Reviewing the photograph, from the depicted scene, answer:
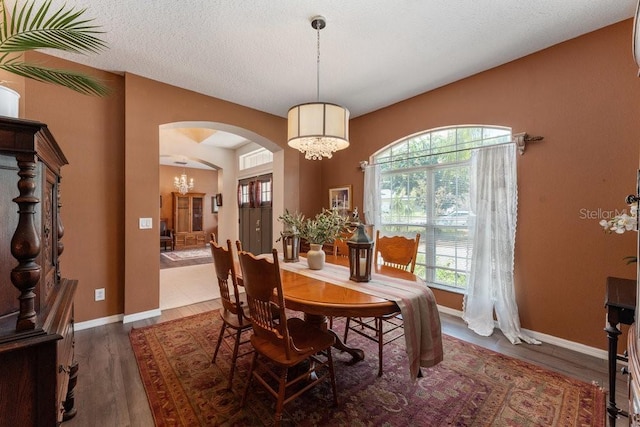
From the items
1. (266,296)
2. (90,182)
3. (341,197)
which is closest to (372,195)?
(341,197)

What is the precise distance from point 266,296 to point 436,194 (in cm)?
275

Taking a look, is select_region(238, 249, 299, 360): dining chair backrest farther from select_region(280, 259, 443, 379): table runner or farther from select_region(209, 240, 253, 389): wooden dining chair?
select_region(280, 259, 443, 379): table runner

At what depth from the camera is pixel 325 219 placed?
2191mm

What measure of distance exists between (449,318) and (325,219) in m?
2.15

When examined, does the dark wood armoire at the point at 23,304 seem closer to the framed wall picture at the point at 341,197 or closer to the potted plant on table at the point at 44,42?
the potted plant on table at the point at 44,42

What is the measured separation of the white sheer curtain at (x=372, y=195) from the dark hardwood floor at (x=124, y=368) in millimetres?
1614

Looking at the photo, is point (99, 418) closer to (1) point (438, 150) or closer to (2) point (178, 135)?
(1) point (438, 150)

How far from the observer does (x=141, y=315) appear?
3152mm

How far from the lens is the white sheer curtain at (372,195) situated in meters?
4.02

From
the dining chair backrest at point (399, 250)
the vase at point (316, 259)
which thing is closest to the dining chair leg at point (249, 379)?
the vase at point (316, 259)

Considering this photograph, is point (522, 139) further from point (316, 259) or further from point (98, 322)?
point (98, 322)

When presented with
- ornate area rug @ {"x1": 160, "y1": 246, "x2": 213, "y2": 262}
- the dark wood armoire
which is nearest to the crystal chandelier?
ornate area rug @ {"x1": 160, "y1": 246, "x2": 213, "y2": 262}

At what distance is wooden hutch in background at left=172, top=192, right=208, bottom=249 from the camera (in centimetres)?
873

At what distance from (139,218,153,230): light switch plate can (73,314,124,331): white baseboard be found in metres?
1.03
